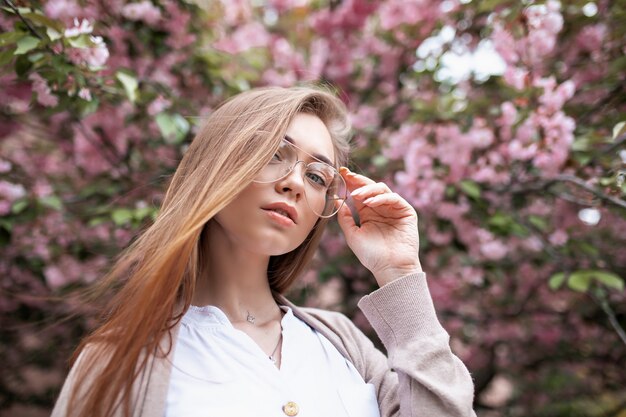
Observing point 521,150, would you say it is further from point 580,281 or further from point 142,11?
point 142,11

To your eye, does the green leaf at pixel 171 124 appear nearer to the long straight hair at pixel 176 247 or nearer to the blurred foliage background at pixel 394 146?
the blurred foliage background at pixel 394 146

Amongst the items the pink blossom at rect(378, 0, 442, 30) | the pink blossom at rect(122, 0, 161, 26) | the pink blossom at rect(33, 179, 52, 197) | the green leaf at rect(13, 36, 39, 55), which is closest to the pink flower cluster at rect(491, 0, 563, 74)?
the pink blossom at rect(378, 0, 442, 30)

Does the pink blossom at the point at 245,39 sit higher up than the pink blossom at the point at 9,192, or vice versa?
the pink blossom at the point at 245,39

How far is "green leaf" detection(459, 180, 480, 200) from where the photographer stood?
187cm

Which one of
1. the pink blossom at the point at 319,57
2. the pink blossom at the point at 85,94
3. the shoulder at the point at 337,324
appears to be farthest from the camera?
the pink blossom at the point at 319,57

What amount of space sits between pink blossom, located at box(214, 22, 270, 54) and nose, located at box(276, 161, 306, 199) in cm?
188

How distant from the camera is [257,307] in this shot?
3.94 ft

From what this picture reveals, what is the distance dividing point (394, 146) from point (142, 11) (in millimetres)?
1178

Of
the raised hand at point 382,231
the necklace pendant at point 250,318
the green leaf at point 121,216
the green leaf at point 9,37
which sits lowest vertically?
the necklace pendant at point 250,318

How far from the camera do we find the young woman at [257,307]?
93 cm

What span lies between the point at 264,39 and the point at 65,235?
1.66 meters

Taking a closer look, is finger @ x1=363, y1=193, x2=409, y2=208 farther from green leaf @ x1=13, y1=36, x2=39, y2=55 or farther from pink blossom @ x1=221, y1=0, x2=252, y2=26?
pink blossom @ x1=221, y1=0, x2=252, y2=26

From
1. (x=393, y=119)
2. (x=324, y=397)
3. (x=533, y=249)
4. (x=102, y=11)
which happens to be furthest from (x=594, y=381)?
(x=102, y=11)

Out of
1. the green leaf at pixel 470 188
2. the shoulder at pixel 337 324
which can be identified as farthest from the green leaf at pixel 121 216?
the green leaf at pixel 470 188
